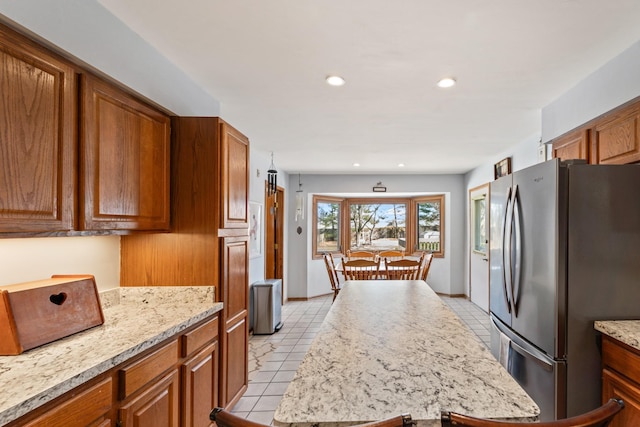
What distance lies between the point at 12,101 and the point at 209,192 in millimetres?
1047

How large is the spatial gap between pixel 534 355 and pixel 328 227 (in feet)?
17.0

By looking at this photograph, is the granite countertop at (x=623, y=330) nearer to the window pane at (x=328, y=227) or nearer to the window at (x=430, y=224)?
the window at (x=430, y=224)

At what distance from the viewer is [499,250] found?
2420 millimetres

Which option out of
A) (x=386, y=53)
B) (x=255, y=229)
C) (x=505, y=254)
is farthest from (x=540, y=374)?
(x=255, y=229)

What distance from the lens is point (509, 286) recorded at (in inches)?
86.4

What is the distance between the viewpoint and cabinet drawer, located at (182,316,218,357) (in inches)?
70.2

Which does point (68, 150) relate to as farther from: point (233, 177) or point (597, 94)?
point (597, 94)

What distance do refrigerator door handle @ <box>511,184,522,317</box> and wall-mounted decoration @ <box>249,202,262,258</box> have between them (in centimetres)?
316

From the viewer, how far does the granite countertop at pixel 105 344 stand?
40.1 inches

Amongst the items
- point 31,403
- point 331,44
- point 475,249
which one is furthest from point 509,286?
point 475,249

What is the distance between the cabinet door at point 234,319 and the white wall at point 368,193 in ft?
11.7

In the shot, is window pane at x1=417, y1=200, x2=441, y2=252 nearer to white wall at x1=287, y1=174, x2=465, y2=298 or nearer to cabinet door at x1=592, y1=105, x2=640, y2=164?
white wall at x1=287, y1=174, x2=465, y2=298

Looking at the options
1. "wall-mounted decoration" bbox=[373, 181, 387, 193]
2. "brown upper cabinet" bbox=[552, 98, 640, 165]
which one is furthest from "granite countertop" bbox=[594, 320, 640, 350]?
"wall-mounted decoration" bbox=[373, 181, 387, 193]

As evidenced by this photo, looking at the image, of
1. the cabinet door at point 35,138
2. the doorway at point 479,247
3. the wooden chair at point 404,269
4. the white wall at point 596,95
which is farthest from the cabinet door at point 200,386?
the doorway at point 479,247
